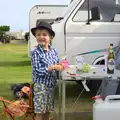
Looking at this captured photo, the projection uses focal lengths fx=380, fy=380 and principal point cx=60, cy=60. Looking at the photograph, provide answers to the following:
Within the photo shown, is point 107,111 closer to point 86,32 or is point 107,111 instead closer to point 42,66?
point 42,66

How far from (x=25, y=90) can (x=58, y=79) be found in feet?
1.64

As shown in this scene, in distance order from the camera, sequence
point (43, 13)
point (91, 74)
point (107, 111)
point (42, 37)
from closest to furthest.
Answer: point (107, 111) < point (91, 74) < point (42, 37) < point (43, 13)

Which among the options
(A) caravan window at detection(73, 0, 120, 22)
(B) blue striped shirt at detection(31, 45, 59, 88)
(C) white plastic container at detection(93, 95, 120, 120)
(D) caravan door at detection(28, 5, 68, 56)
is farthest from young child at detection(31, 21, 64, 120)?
(D) caravan door at detection(28, 5, 68, 56)

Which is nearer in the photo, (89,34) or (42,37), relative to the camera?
(42,37)

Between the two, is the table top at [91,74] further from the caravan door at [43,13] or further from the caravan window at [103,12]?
the caravan door at [43,13]

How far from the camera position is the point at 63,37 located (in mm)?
8000

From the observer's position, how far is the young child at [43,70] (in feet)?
15.7

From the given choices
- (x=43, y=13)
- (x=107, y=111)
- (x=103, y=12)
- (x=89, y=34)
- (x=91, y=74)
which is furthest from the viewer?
(x=43, y=13)

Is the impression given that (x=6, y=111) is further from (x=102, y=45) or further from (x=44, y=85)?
(x=102, y=45)

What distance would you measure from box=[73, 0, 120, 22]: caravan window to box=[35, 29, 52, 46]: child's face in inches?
126

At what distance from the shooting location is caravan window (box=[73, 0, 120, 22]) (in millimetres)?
8070

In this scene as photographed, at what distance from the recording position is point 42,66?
15.8ft

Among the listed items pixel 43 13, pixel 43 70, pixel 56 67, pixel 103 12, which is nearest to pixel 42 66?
pixel 43 70

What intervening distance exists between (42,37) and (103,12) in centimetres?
357
